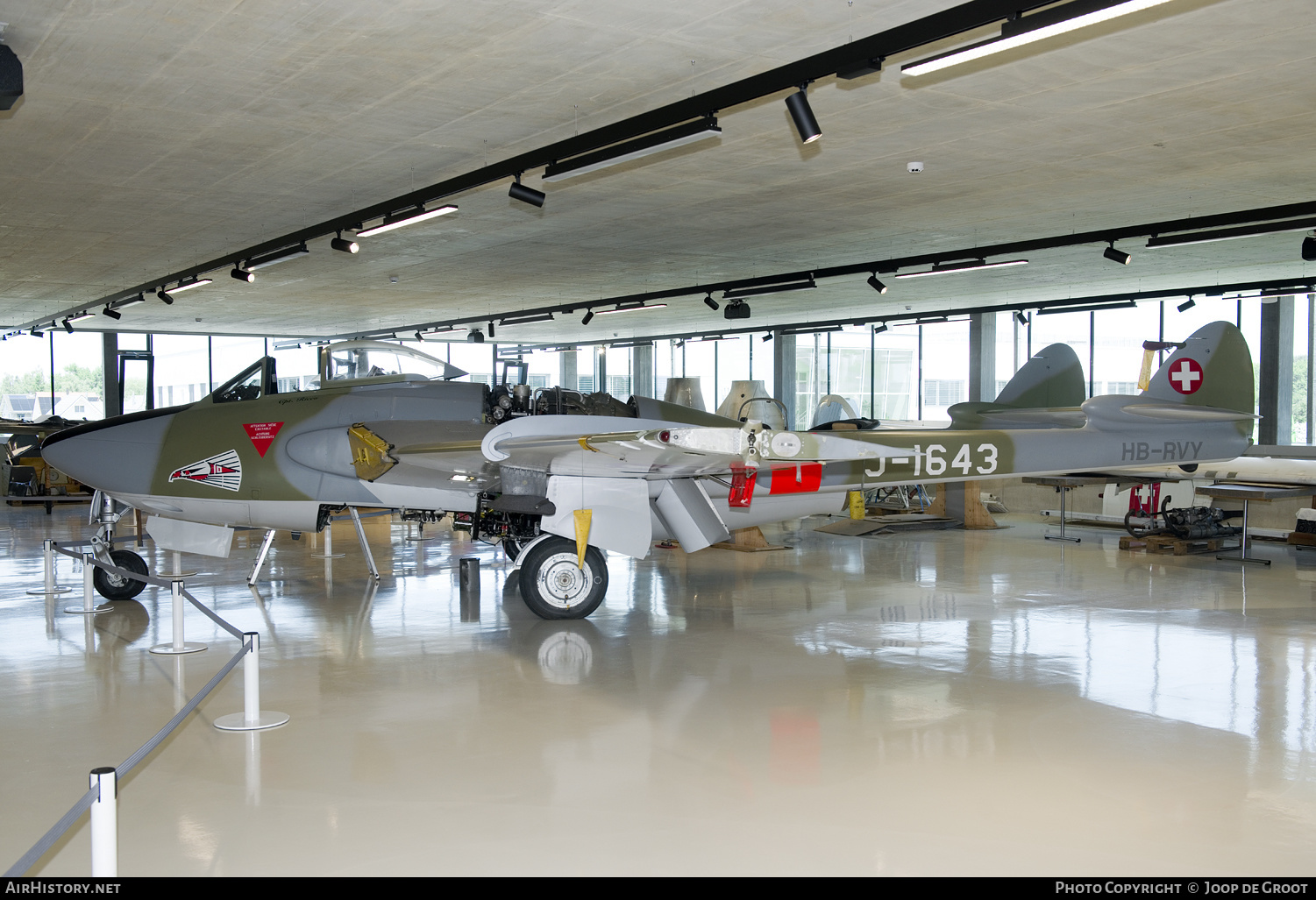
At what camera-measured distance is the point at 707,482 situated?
9.21m

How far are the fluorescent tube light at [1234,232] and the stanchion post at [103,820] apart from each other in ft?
39.6

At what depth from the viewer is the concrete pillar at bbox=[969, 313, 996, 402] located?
23906 mm

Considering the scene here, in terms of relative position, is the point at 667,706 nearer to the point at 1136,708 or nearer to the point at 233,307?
the point at 1136,708

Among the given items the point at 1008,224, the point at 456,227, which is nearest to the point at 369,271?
the point at 456,227

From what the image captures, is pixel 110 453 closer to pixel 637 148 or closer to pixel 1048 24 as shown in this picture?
pixel 637 148

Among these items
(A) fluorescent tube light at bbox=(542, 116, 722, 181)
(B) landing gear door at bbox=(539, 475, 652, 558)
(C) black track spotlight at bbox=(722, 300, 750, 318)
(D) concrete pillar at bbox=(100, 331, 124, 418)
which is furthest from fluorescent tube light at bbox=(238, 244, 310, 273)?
(D) concrete pillar at bbox=(100, 331, 124, 418)

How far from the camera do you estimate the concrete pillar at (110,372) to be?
28.1 metres

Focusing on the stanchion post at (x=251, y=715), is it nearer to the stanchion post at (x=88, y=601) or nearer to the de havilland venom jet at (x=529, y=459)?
the de havilland venom jet at (x=529, y=459)

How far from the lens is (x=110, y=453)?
8430mm

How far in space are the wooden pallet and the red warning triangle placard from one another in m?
10.6

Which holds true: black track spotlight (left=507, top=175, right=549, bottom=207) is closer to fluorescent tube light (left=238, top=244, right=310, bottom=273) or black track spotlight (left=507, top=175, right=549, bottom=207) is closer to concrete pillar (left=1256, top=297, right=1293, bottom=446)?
fluorescent tube light (left=238, top=244, right=310, bottom=273)

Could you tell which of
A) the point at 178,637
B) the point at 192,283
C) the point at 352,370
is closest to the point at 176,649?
the point at 178,637

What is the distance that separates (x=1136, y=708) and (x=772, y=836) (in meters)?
2.91

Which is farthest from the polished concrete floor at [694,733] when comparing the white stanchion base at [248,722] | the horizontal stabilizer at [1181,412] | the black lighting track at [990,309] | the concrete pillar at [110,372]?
the concrete pillar at [110,372]
